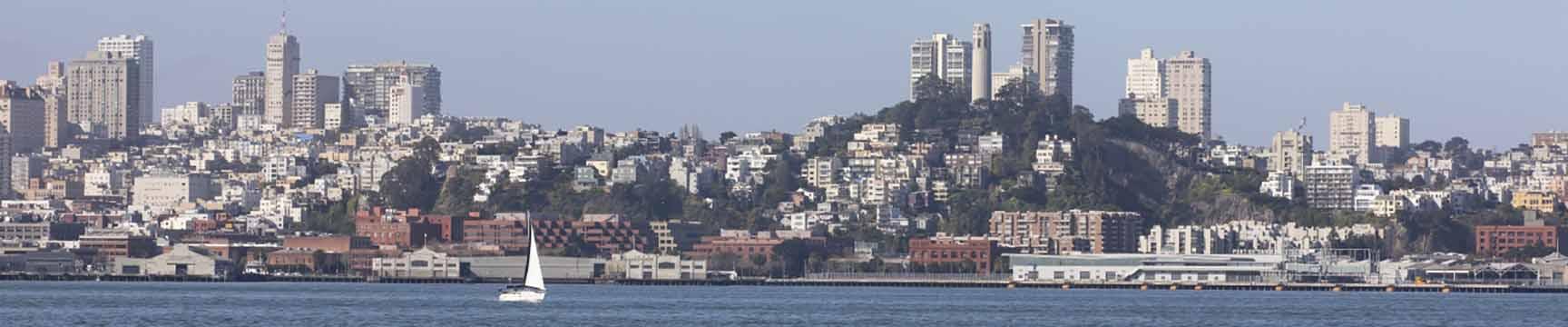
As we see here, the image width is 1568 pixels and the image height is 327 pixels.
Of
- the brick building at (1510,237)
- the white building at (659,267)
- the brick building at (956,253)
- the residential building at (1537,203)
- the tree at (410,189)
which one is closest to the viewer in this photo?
the white building at (659,267)

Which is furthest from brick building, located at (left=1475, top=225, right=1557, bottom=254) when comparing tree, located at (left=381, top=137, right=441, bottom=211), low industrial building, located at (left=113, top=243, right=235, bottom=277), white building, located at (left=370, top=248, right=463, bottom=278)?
low industrial building, located at (left=113, top=243, right=235, bottom=277)

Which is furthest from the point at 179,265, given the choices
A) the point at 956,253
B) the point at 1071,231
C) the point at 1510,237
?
the point at 1510,237

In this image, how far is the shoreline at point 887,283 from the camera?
5674 inches

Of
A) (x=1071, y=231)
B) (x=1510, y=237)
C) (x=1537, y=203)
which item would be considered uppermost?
(x=1537, y=203)

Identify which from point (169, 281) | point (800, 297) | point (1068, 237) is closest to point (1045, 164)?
point (1068, 237)

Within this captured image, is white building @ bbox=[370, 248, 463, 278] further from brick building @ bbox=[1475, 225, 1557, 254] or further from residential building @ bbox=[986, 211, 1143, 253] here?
brick building @ bbox=[1475, 225, 1557, 254]

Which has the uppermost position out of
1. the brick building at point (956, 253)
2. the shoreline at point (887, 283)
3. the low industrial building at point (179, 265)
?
the brick building at point (956, 253)

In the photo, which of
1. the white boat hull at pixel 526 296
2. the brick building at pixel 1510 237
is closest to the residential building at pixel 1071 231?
the brick building at pixel 1510 237

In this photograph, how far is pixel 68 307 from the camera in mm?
98938

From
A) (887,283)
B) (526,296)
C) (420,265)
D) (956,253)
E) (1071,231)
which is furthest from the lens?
(1071,231)

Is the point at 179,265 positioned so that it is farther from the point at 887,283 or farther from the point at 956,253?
the point at 956,253

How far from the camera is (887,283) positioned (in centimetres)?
15125

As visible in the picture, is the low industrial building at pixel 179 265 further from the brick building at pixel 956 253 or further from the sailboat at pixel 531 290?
the sailboat at pixel 531 290

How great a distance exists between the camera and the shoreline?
473 ft
